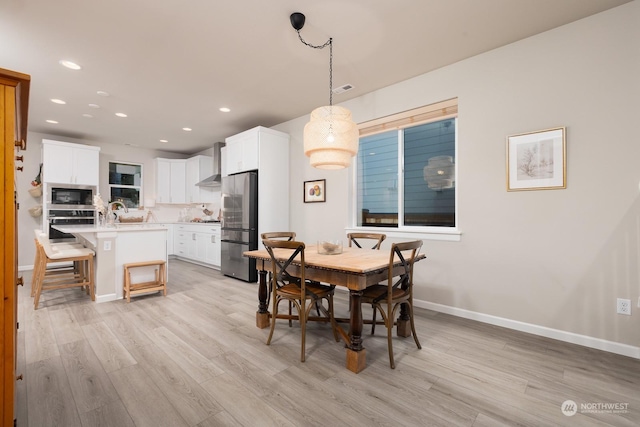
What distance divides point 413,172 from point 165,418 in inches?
133

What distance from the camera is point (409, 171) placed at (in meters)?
3.74

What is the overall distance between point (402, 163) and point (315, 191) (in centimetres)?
142

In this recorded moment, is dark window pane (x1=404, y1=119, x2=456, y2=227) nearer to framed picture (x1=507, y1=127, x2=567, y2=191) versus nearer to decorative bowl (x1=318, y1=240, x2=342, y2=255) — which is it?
framed picture (x1=507, y1=127, x2=567, y2=191)

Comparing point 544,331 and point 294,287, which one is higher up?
point 294,287

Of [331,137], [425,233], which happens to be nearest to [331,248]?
[331,137]

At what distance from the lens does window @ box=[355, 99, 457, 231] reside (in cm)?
341

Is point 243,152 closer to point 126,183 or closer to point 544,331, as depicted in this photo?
point 126,183

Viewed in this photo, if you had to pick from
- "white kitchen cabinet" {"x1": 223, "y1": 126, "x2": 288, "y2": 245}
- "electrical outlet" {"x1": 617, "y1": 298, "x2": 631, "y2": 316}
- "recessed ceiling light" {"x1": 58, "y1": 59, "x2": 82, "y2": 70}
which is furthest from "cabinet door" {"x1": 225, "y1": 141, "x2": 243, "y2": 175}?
"electrical outlet" {"x1": 617, "y1": 298, "x2": 631, "y2": 316}

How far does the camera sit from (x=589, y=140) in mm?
2422

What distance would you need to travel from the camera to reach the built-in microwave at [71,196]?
550 centimetres

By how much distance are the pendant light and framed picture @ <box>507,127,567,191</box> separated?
5.15ft

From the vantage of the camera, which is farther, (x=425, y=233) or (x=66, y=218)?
(x=66, y=218)

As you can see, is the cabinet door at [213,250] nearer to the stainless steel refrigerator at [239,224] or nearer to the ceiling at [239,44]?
the stainless steel refrigerator at [239,224]

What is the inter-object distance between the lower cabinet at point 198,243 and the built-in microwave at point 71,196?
179cm
